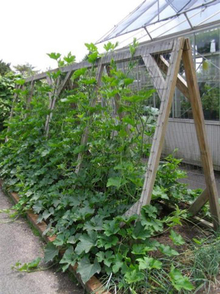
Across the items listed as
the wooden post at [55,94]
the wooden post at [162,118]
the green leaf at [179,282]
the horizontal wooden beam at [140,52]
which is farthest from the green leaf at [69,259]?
the wooden post at [55,94]

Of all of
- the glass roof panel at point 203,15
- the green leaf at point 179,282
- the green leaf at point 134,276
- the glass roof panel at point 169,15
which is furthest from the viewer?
the glass roof panel at point 169,15

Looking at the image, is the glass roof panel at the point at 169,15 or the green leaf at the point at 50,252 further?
the glass roof panel at the point at 169,15

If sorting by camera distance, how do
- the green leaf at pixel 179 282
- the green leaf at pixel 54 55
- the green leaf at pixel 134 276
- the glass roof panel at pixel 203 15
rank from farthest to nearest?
1. the glass roof panel at pixel 203 15
2. the green leaf at pixel 54 55
3. the green leaf at pixel 134 276
4. the green leaf at pixel 179 282

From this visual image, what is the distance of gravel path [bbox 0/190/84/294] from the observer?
2.47m

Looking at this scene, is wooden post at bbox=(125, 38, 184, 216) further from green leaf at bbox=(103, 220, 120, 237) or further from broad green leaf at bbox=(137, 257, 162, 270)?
broad green leaf at bbox=(137, 257, 162, 270)

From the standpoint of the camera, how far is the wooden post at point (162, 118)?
2.36 meters

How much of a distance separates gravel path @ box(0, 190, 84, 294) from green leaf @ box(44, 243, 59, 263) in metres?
0.13

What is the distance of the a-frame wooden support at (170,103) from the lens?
2.38 metres

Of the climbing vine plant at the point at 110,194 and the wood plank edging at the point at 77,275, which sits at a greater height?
the climbing vine plant at the point at 110,194

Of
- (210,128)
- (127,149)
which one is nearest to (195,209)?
(127,149)

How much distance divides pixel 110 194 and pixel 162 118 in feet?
3.35

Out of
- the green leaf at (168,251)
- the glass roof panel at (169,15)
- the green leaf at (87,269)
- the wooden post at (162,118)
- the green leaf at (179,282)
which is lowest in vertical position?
the green leaf at (87,269)

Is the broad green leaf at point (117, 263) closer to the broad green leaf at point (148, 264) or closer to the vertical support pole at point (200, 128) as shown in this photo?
the broad green leaf at point (148, 264)

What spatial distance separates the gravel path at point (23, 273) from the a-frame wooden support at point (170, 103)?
864 mm
